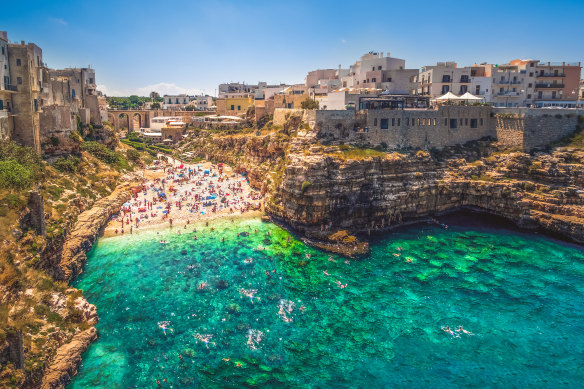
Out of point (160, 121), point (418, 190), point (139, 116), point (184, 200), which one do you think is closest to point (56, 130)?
point (184, 200)

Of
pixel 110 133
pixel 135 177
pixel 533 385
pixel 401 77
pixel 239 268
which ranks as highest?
pixel 401 77

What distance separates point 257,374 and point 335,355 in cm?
452

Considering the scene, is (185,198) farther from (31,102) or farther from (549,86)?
(549,86)

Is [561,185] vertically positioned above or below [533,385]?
above

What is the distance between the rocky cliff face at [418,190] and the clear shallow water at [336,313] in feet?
10.5

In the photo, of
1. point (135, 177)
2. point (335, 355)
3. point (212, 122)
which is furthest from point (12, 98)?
point (212, 122)

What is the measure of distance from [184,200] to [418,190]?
28.5 metres

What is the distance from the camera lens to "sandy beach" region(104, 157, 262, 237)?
1465 inches

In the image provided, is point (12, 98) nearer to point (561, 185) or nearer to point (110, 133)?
point (110, 133)

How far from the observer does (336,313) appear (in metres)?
23.1

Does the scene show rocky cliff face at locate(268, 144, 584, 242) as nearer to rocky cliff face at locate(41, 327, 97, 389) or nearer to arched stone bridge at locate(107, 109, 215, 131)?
rocky cliff face at locate(41, 327, 97, 389)

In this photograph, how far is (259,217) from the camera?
39219 mm

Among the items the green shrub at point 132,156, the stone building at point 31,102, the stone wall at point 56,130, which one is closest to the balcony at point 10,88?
the stone building at point 31,102

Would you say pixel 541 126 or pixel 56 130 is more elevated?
pixel 541 126
